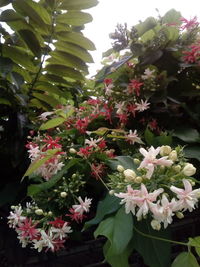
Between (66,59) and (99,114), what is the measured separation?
194 millimetres

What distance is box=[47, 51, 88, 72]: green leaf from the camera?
764mm

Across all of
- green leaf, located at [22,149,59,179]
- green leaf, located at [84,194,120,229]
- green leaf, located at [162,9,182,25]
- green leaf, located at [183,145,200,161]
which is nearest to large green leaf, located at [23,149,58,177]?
green leaf, located at [22,149,59,179]

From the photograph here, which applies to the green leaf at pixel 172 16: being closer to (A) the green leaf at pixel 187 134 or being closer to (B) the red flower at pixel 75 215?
(A) the green leaf at pixel 187 134

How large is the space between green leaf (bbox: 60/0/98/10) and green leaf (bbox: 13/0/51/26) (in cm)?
5

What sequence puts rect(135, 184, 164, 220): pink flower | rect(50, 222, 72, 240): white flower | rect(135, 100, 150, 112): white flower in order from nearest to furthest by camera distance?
rect(135, 184, 164, 220): pink flower, rect(50, 222, 72, 240): white flower, rect(135, 100, 150, 112): white flower

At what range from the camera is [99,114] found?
671 millimetres

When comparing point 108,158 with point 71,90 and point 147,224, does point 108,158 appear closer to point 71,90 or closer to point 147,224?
point 147,224

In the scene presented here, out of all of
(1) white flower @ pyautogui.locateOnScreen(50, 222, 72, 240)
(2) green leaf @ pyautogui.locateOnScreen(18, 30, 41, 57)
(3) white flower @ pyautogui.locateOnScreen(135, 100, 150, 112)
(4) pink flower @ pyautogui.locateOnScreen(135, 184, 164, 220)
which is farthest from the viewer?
(2) green leaf @ pyautogui.locateOnScreen(18, 30, 41, 57)

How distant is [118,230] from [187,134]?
0.27 meters

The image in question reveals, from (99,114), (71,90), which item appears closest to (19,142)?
(99,114)

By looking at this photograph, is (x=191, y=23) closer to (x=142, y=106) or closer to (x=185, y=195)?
(x=142, y=106)

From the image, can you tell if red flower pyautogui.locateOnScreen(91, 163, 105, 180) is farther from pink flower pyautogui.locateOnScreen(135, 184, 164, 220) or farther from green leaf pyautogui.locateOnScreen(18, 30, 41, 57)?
green leaf pyautogui.locateOnScreen(18, 30, 41, 57)

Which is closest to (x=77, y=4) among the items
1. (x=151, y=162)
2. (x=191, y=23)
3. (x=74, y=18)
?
(x=74, y=18)

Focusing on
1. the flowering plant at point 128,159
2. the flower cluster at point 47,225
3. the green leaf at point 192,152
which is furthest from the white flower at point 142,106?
the flower cluster at point 47,225
